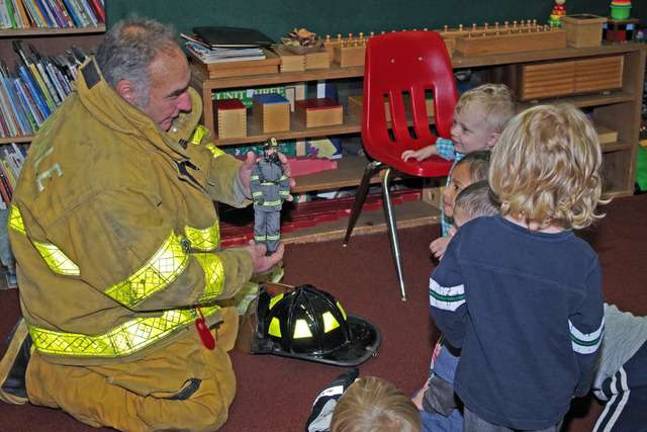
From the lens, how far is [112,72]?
98.2 inches

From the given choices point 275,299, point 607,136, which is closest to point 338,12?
point 607,136

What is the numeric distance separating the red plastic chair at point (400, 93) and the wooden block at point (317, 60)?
0.20 metres

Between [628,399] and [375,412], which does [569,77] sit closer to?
[628,399]

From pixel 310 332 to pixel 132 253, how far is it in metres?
0.88

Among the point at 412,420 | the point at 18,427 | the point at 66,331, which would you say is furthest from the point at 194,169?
the point at 412,420

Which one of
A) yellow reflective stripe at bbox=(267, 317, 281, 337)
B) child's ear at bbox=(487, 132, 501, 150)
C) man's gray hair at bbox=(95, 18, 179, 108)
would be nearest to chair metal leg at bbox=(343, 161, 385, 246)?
child's ear at bbox=(487, 132, 501, 150)

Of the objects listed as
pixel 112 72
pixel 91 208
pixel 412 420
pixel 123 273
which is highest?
pixel 112 72

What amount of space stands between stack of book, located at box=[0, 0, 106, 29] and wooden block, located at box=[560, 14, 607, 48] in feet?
7.06

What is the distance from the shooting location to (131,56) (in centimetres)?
248

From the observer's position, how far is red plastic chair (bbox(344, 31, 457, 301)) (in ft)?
12.2

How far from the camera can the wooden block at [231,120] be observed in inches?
147

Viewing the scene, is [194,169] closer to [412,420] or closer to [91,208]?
[91,208]

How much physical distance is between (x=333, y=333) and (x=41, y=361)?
971mm

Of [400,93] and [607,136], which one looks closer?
[400,93]
